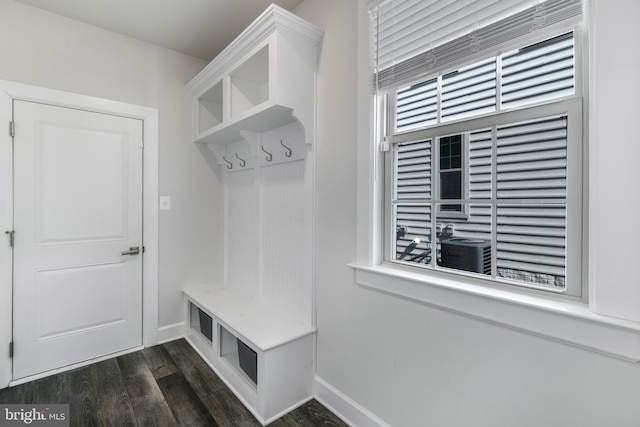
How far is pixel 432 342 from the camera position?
132 cm

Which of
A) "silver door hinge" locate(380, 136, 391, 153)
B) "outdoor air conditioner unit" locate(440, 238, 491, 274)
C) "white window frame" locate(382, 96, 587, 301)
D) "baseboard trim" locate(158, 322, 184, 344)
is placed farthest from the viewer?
"baseboard trim" locate(158, 322, 184, 344)

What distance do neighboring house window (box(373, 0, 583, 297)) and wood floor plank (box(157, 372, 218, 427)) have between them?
4.82 ft

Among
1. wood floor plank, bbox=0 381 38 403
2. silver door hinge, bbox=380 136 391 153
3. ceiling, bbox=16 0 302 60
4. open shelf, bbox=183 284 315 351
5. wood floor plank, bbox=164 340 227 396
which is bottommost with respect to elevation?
wood floor plank, bbox=0 381 38 403

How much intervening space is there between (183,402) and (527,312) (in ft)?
6.53

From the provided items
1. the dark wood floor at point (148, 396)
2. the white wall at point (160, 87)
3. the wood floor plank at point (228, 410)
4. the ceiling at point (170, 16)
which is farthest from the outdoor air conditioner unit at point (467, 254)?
the white wall at point (160, 87)

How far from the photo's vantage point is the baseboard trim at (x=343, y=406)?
1585 mm

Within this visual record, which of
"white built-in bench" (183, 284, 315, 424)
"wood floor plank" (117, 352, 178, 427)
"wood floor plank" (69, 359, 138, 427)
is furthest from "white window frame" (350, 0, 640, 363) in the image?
"wood floor plank" (69, 359, 138, 427)

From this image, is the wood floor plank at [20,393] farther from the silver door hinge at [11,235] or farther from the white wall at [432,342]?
the white wall at [432,342]

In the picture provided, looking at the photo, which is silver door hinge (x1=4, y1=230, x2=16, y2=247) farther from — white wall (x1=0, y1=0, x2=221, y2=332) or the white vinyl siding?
the white vinyl siding

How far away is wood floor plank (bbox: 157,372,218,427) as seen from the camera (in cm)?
172

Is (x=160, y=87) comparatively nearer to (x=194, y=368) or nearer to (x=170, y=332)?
(x=170, y=332)

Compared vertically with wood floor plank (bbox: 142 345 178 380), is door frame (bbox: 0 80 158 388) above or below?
above

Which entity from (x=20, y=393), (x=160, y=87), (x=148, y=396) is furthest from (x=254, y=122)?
(x=20, y=393)

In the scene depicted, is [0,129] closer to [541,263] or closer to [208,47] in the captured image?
[208,47]
